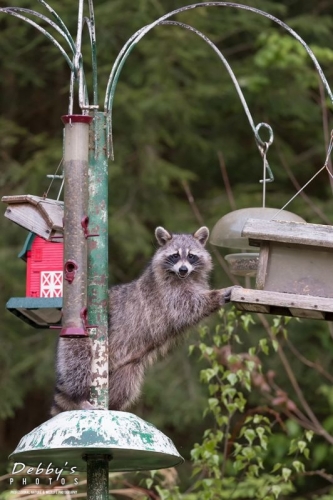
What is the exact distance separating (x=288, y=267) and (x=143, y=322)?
1.03 m

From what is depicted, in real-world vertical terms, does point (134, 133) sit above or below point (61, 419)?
above

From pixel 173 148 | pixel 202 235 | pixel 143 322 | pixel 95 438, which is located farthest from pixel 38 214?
pixel 173 148

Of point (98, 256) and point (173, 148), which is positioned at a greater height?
point (173, 148)

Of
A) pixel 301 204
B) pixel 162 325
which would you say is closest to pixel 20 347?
pixel 301 204

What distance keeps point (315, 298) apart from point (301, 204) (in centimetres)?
557

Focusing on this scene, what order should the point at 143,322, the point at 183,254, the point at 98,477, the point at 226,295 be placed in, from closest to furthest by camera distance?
the point at 98,477 → the point at 226,295 → the point at 143,322 → the point at 183,254

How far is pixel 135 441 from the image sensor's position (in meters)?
3.41

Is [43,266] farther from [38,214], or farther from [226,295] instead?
[226,295]

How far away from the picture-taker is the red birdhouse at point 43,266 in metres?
4.33

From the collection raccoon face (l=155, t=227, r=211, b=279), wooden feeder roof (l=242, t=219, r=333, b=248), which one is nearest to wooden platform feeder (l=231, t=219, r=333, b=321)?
wooden feeder roof (l=242, t=219, r=333, b=248)

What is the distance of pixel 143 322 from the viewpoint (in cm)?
475

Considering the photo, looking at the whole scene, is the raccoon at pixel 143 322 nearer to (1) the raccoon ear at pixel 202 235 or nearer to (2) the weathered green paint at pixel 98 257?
(1) the raccoon ear at pixel 202 235

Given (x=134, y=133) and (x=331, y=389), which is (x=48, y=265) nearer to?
(x=331, y=389)

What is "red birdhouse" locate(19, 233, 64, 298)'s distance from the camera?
14.2 feet
